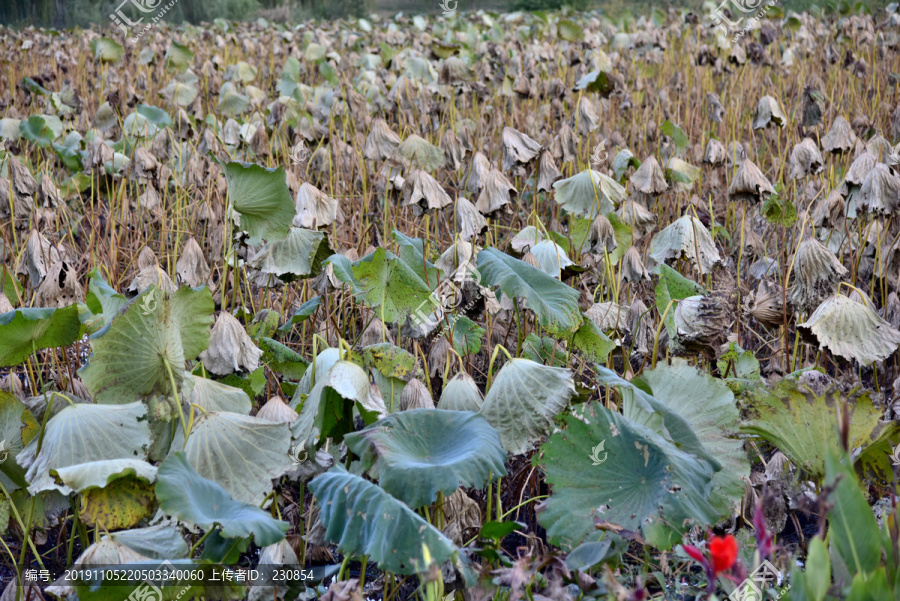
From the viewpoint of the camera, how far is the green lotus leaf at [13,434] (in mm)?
1106

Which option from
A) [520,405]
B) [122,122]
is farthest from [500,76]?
[520,405]

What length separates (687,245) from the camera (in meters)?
1.57

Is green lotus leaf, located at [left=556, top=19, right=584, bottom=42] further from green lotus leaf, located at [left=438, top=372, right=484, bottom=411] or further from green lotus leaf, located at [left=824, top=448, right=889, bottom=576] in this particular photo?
green lotus leaf, located at [left=824, top=448, right=889, bottom=576]

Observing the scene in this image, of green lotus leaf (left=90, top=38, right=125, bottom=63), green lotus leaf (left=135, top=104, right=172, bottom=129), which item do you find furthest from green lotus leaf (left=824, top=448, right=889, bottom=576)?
green lotus leaf (left=90, top=38, right=125, bottom=63)

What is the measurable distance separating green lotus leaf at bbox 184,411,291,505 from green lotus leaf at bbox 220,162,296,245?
0.40 meters

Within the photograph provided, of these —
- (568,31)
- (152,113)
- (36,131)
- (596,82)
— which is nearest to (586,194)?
(596,82)

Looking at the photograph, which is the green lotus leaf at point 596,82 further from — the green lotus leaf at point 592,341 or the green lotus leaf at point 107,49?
the green lotus leaf at point 107,49

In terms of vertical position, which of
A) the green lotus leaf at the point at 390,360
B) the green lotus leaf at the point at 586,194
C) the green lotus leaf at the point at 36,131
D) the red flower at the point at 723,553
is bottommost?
the green lotus leaf at the point at 36,131

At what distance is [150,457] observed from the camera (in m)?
1.10

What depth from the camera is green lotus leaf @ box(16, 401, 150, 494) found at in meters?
0.97

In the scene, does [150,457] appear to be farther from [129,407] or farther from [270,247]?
[270,247]

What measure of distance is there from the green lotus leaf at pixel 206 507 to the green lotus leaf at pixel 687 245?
1.02 m

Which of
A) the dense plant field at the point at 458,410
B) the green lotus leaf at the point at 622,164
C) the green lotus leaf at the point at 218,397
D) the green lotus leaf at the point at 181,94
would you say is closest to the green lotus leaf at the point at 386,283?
the dense plant field at the point at 458,410

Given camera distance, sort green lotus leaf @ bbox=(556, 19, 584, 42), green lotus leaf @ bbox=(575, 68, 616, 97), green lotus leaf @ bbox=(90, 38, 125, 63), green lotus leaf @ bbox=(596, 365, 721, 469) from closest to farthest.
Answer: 1. green lotus leaf @ bbox=(596, 365, 721, 469)
2. green lotus leaf @ bbox=(575, 68, 616, 97)
3. green lotus leaf @ bbox=(90, 38, 125, 63)
4. green lotus leaf @ bbox=(556, 19, 584, 42)
